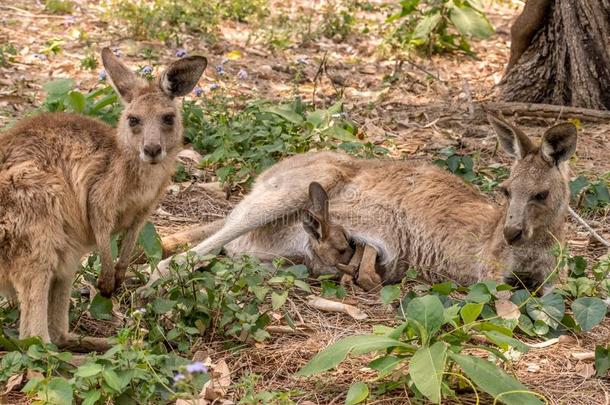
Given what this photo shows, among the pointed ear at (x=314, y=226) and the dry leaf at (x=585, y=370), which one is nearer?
the dry leaf at (x=585, y=370)

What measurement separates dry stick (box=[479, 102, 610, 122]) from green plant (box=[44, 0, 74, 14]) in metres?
4.61

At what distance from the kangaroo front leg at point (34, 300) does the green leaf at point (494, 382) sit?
5.42 ft

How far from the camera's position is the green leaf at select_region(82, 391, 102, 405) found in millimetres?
3408

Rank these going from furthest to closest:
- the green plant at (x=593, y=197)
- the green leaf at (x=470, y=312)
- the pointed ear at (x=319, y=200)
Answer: the green plant at (x=593, y=197)
the pointed ear at (x=319, y=200)
the green leaf at (x=470, y=312)

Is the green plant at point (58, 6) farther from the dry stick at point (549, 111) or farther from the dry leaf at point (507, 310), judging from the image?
the dry leaf at point (507, 310)

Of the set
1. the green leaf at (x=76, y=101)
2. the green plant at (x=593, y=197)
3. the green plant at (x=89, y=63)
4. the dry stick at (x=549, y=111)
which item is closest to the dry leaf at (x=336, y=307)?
the green plant at (x=593, y=197)

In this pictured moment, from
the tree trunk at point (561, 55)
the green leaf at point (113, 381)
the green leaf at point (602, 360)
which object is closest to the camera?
the green leaf at point (113, 381)

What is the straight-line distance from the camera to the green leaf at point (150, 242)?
481 centimetres

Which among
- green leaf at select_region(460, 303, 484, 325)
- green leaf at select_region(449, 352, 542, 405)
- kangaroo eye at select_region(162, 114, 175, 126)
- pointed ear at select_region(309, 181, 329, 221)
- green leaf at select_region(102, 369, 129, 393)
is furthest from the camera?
pointed ear at select_region(309, 181, 329, 221)

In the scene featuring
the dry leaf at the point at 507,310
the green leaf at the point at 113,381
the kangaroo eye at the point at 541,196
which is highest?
the kangaroo eye at the point at 541,196

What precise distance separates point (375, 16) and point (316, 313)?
6783mm

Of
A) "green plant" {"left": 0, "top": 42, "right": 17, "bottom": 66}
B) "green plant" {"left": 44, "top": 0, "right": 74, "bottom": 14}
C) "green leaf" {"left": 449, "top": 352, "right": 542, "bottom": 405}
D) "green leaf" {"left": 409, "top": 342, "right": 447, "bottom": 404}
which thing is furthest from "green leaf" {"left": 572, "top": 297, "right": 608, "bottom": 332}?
"green plant" {"left": 44, "top": 0, "right": 74, "bottom": 14}

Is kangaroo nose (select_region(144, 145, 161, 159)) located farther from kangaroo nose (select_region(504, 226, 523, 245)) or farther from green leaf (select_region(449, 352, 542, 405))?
kangaroo nose (select_region(504, 226, 523, 245))

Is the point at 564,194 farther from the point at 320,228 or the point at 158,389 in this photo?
the point at 158,389
